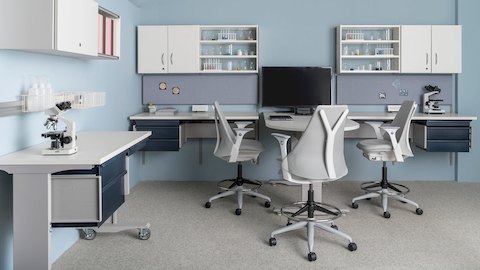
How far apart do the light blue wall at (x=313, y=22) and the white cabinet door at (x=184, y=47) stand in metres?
0.32

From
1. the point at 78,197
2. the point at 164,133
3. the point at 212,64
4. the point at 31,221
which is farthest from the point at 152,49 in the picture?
the point at 31,221

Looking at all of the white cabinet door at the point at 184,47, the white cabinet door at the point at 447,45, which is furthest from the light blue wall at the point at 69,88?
the white cabinet door at the point at 447,45

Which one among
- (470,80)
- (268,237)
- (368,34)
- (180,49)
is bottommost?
(268,237)

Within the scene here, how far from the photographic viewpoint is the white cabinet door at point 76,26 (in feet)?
9.23

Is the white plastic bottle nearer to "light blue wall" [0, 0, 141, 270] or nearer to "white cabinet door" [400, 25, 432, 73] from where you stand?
"light blue wall" [0, 0, 141, 270]

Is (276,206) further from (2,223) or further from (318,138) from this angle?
(2,223)

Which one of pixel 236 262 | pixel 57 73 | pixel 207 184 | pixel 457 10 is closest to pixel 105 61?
pixel 57 73

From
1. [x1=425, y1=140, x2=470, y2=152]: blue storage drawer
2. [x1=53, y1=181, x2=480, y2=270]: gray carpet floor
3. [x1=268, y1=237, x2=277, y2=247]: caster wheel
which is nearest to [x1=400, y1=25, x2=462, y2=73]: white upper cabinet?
[x1=425, y1=140, x2=470, y2=152]: blue storage drawer

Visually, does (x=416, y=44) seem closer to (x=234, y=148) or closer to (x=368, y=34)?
(x=368, y=34)

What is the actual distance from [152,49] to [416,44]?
3239 mm

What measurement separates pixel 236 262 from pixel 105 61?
8.13 feet

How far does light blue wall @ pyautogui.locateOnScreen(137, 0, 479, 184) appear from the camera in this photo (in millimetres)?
5988

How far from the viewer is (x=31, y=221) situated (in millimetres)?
2637

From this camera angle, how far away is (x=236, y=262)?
3.33 m
